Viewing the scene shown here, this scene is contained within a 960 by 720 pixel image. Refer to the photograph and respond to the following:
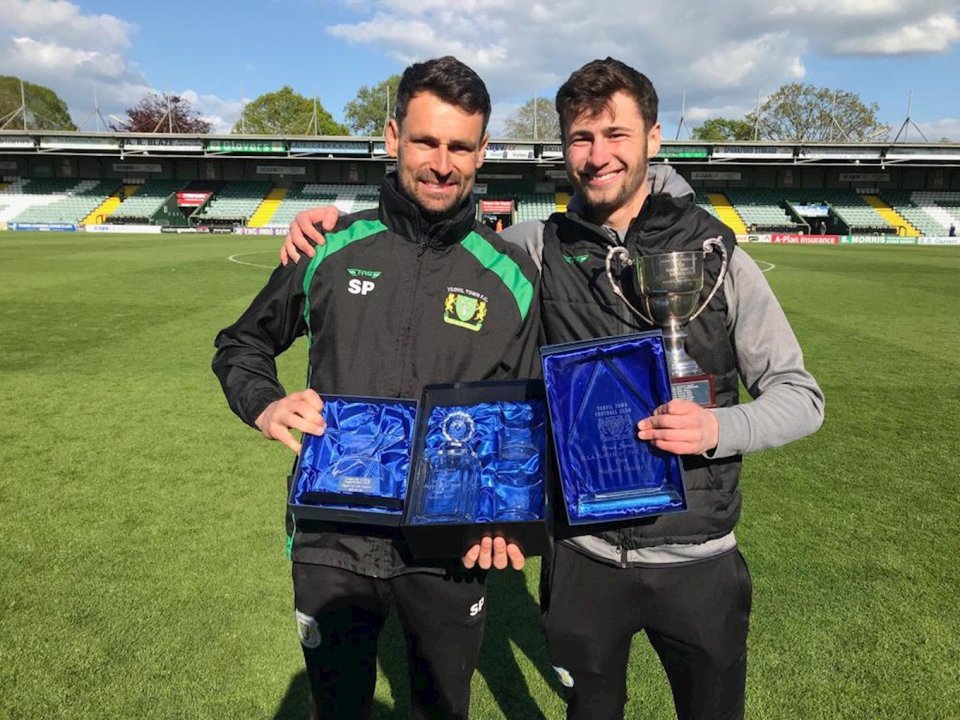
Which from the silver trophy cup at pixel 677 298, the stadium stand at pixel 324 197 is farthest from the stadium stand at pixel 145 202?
the silver trophy cup at pixel 677 298

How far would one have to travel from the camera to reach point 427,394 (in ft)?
5.85

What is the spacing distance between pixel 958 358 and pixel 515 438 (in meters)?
9.54

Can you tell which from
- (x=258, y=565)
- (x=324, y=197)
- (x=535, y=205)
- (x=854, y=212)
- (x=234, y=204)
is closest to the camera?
(x=258, y=565)

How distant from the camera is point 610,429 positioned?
1.65 metres

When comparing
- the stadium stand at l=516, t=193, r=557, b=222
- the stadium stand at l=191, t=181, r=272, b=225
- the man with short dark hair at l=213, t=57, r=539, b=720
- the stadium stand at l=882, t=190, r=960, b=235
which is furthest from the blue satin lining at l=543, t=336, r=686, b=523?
the stadium stand at l=882, t=190, r=960, b=235

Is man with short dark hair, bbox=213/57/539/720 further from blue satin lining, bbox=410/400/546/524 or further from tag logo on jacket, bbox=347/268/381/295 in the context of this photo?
blue satin lining, bbox=410/400/546/524

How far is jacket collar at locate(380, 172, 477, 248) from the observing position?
1.96 m

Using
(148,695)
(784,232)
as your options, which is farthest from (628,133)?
(784,232)

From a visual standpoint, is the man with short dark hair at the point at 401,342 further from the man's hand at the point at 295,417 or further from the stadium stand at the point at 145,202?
the stadium stand at the point at 145,202

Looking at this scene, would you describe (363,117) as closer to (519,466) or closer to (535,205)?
(535,205)

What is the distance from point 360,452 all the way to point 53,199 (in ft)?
170

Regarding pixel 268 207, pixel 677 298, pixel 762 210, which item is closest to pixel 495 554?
pixel 677 298

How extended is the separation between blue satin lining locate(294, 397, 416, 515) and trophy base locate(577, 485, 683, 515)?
1.59ft

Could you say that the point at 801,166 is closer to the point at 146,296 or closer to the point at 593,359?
the point at 146,296
